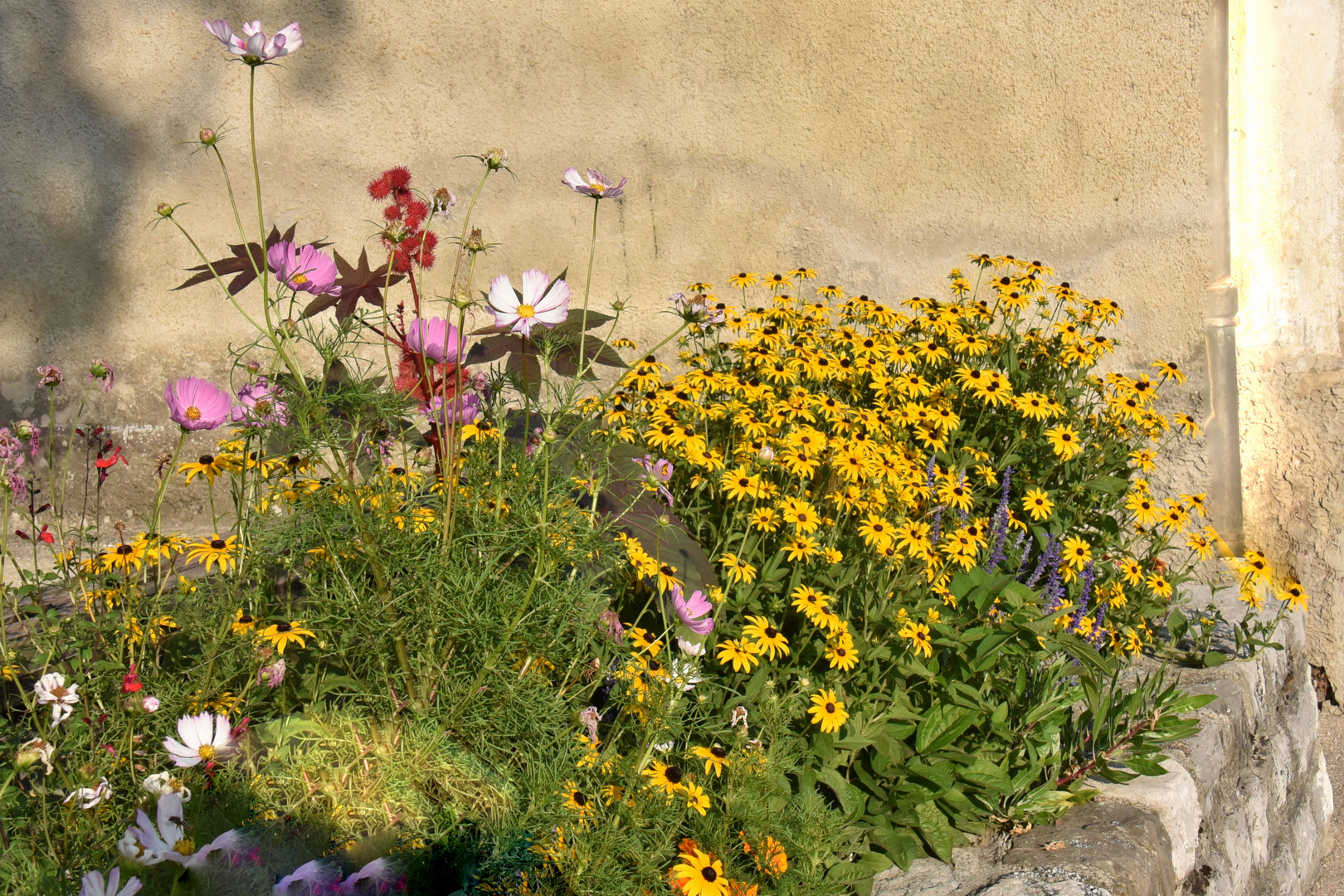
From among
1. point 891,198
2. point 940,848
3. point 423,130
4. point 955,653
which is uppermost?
point 423,130

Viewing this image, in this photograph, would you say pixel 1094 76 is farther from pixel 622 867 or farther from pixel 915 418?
pixel 622 867

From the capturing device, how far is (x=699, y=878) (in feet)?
4.71

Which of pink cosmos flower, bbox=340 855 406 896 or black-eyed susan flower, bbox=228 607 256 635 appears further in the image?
black-eyed susan flower, bbox=228 607 256 635

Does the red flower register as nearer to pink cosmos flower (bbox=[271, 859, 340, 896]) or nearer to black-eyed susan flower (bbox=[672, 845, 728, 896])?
→ pink cosmos flower (bbox=[271, 859, 340, 896])

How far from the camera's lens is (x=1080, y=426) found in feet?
9.54

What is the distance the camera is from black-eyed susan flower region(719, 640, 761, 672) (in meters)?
1.85

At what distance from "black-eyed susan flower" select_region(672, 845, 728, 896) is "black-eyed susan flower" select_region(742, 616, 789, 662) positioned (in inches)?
18.4

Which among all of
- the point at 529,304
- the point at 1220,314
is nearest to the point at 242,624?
the point at 529,304

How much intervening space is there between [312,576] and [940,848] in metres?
1.35

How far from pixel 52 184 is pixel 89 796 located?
3092mm

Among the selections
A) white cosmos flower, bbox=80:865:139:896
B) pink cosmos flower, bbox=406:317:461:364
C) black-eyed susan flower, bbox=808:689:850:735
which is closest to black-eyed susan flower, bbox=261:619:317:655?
white cosmos flower, bbox=80:865:139:896

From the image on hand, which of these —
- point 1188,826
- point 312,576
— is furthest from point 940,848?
point 312,576

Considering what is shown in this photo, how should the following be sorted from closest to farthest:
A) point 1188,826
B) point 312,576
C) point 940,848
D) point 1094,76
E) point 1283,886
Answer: point 312,576
point 940,848
point 1188,826
point 1283,886
point 1094,76

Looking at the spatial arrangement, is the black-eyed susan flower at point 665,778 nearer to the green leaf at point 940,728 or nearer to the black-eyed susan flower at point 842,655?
the black-eyed susan flower at point 842,655
